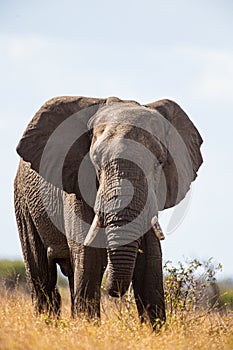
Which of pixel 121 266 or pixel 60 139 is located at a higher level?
pixel 60 139

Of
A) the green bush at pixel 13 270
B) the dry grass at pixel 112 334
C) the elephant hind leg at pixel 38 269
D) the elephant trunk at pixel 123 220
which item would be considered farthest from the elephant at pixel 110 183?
the green bush at pixel 13 270

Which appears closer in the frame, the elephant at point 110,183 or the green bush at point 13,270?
the elephant at point 110,183

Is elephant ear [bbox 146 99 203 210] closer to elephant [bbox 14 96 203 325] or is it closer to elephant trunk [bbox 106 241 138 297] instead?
elephant [bbox 14 96 203 325]

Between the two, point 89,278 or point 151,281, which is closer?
point 151,281

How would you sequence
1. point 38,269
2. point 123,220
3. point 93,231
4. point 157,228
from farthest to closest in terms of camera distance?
point 38,269, point 93,231, point 157,228, point 123,220

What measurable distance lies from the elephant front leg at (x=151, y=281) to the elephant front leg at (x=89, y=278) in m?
0.38

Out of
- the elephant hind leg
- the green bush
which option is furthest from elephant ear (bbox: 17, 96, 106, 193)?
the green bush

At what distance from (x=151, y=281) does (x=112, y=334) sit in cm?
107

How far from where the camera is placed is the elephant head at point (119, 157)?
28.1 ft

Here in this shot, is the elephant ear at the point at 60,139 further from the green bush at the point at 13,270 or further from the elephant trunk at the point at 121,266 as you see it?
the green bush at the point at 13,270

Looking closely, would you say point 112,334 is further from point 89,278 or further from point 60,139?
point 60,139

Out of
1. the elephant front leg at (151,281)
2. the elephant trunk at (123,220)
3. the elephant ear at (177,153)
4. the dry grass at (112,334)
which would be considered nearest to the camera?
the dry grass at (112,334)

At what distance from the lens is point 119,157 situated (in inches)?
339

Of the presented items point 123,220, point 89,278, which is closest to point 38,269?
point 89,278
